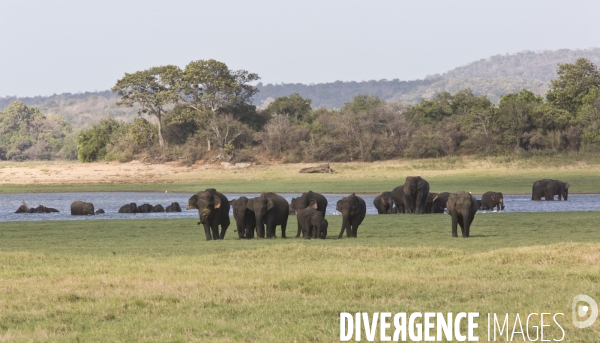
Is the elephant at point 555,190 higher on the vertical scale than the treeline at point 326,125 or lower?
lower

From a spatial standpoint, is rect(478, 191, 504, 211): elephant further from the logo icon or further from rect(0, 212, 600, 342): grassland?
the logo icon

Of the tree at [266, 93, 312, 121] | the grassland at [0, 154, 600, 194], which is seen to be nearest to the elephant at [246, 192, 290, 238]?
the grassland at [0, 154, 600, 194]

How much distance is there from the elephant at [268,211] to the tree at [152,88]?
55.4 metres

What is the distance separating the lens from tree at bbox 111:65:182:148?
79125 millimetres

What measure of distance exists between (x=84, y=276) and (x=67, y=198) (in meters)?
39.4

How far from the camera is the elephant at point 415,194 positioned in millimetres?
34250

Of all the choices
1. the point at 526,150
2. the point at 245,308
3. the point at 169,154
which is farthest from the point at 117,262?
the point at 169,154

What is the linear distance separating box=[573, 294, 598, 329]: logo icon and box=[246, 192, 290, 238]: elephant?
1305 centimetres

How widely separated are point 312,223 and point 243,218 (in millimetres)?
2086

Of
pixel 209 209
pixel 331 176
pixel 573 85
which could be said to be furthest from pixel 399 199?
pixel 573 85

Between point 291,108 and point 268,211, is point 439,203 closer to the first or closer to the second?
point 268,211

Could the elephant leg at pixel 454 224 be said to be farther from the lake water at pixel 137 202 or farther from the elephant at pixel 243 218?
the lake water at pixel 137 202

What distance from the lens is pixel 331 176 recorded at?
5788 cm

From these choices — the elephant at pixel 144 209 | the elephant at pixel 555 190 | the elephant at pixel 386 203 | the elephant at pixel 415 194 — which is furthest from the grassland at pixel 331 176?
the elephant at pixel 144 209
